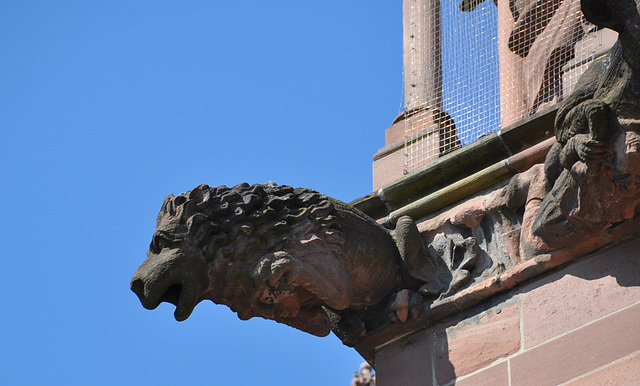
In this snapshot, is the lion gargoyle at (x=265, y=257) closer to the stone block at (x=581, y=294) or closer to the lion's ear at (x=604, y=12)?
the stone block at (x=581, y=294)

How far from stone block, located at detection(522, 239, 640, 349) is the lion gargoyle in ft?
1.65

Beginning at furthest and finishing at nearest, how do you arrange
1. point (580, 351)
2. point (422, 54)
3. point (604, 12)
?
point (422, 54) → point (580, 351) → point (604, 12)

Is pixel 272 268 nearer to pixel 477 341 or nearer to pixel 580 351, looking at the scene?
pixel 477 341

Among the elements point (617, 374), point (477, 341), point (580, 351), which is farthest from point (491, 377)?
point (617, 374)

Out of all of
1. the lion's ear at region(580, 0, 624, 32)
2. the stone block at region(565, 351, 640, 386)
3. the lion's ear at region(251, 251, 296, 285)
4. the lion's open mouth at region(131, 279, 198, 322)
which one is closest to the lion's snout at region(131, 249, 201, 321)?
the lion's open mouth at region(131, 279, 198, 322)

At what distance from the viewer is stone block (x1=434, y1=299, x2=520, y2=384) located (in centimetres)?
577

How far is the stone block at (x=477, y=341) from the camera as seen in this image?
5.77m

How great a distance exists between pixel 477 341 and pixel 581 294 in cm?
45

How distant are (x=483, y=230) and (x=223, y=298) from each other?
1047 mm

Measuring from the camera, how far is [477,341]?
19.2 feet

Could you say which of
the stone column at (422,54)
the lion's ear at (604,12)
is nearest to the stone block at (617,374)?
the lion's ear at (604,12)

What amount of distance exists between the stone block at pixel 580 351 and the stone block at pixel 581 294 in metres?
0.04

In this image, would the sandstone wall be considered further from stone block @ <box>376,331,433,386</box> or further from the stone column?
the stone column

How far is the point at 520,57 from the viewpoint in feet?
23.1
